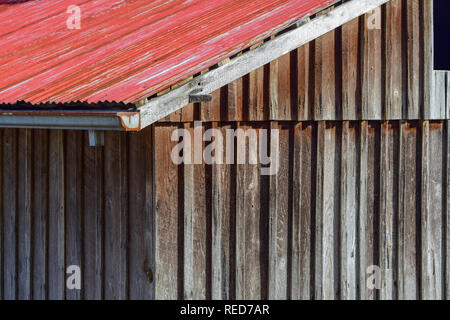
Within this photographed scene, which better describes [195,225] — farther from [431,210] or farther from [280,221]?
[431,210]

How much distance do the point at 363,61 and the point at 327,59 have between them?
395mm

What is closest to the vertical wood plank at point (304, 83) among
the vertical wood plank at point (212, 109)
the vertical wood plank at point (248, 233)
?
the vertical wood plank at point (248, 233)

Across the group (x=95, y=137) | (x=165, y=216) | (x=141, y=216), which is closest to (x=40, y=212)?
(x=141, y=216)

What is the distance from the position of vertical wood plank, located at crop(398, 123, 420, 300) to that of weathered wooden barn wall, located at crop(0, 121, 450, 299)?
0.04 feet

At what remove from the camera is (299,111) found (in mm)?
6504

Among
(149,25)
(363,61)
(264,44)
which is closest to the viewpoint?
(264,44)

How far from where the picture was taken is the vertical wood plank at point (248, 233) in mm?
6305

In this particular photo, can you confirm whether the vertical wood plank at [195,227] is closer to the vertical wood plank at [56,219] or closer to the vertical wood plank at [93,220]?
the vertical wood plank at [93,220]

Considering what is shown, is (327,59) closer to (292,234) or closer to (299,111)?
(299,111)

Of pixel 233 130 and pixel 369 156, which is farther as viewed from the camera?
pixel 369 156

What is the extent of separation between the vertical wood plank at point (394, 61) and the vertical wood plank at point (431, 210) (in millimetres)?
397

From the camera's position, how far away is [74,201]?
21.8 feet

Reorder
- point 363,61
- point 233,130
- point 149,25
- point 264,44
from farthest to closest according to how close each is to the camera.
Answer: point 149,25
point 363,61
point 233,130
point 264,44
